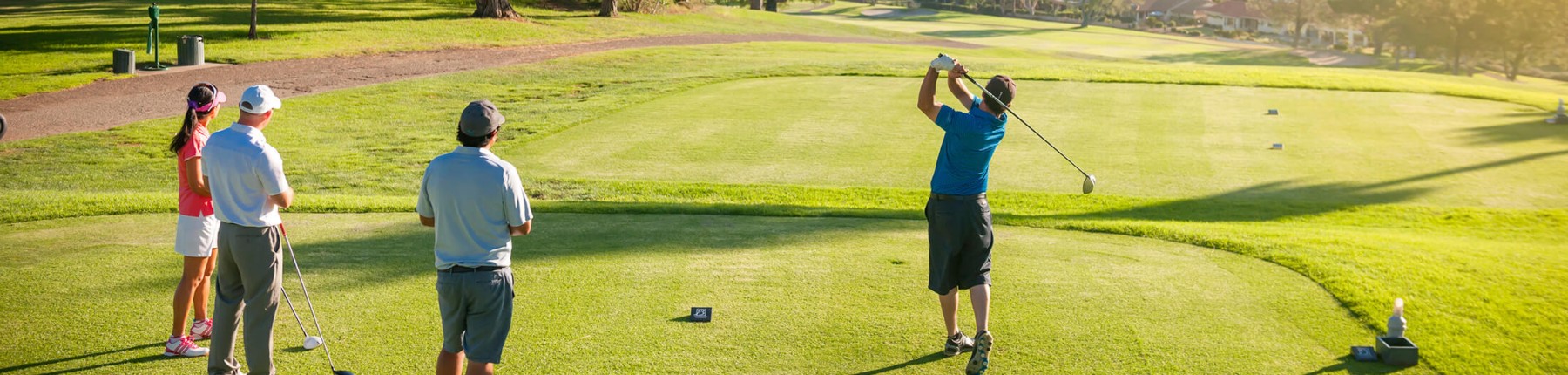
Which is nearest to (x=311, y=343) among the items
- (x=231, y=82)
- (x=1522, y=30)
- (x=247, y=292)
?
(x=247, y=292)

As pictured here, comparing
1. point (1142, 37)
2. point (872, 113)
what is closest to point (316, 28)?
point (872, 113)

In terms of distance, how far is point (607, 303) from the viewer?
8023mm

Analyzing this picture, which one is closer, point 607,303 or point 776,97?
point 607,303

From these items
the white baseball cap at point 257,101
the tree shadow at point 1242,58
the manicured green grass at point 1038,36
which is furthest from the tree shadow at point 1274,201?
the tree shadow at point 1242,58

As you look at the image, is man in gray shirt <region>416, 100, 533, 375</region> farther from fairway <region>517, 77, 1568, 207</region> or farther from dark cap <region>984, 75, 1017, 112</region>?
fairway <region>517, 77, 1568, 207</region>

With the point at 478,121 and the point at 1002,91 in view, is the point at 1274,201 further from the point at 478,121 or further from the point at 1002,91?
the point at 478,121

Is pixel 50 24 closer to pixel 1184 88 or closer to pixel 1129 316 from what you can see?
pixel 1184 88

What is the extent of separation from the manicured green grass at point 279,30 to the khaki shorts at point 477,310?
2064 centimetres

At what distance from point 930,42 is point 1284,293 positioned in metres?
41.1

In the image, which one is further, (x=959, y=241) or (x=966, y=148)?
(x=959, y=241)

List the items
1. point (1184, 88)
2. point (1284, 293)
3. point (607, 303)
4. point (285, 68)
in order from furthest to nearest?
point (285, 68), point (1184, 88), point (1284, 293), point (607, 303)

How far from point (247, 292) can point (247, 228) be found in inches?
14.4

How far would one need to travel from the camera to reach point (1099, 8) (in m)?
95.0

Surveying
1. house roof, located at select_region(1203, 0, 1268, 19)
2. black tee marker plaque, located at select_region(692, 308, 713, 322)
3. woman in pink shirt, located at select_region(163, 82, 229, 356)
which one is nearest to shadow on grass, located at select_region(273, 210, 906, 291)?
woman in pink shirt, located at select_region(163, 82, 229, 356)
